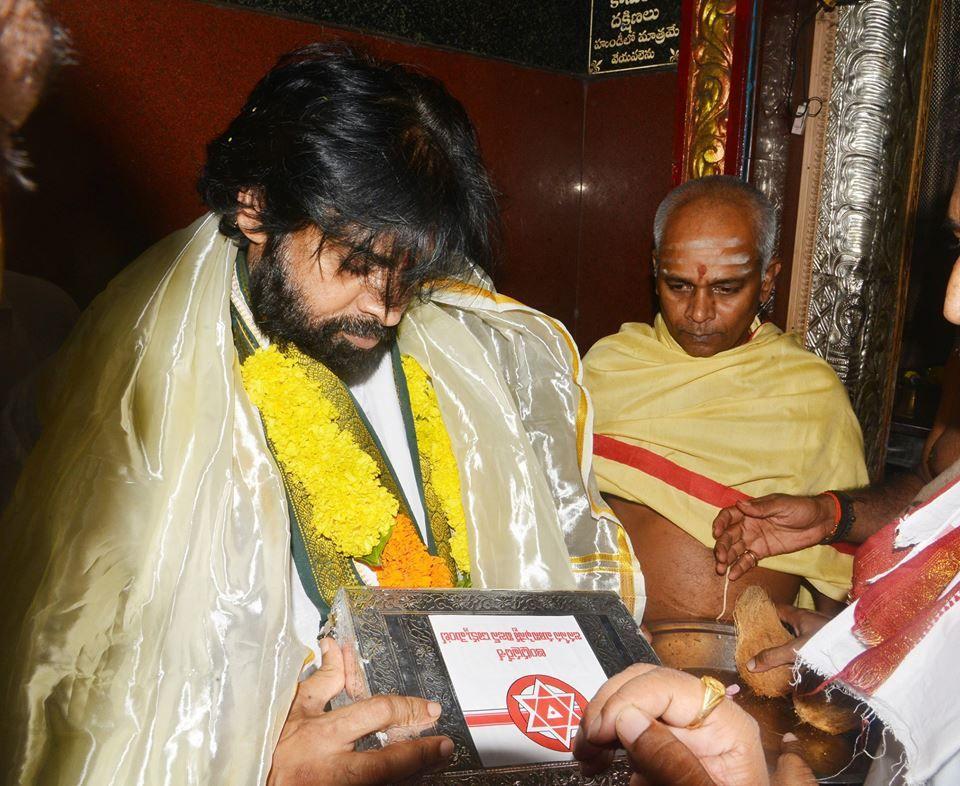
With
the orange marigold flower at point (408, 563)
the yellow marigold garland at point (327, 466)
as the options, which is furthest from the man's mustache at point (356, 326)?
the orange marigold flower at point (408, 563)

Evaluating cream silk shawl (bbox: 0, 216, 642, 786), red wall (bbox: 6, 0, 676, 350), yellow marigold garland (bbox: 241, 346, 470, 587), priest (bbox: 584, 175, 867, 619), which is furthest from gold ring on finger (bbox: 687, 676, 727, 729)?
priest (bbox: 584, 175, 867, 619)

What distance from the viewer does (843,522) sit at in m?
2.36

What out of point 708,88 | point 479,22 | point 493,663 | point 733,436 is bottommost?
point 493,663

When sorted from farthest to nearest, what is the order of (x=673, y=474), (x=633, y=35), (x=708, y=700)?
(x=633, y=35), (x=673, y=474), (x=708, y=700)

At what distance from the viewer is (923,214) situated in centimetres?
→ 323

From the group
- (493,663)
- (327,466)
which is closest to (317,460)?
(327,466)

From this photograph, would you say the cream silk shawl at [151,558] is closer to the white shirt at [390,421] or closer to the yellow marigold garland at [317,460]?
the yellow marigold garland at [317,460]

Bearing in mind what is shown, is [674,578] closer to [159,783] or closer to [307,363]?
[307,363]

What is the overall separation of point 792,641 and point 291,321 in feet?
4.59

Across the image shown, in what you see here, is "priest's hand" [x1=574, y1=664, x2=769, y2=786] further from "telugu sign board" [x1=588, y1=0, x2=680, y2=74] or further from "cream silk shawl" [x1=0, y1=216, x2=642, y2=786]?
"telugu sign board" [x1=588, y1=0, x2=680, y2=74]

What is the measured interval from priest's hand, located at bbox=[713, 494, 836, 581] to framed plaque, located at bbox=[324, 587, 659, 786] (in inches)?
33.1

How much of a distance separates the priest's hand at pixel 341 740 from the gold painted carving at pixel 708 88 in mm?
2149

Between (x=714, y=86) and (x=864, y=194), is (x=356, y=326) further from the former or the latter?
(x=864, y=194)

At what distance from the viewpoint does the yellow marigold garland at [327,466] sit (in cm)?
184
